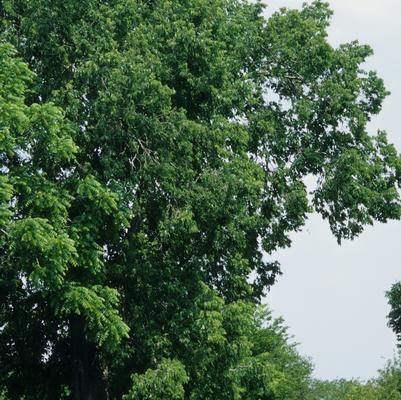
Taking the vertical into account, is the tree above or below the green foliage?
above

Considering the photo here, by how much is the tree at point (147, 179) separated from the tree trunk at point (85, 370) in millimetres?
43

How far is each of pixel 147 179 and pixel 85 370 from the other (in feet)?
23.3

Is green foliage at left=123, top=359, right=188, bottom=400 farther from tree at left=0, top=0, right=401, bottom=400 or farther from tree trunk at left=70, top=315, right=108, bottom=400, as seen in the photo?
tree trunk at left=70, top=315, right=108, bottom=400

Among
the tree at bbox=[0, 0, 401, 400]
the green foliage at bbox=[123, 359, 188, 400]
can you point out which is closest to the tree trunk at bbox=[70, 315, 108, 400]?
the tree at bbox=[0, 0, 401, 400]

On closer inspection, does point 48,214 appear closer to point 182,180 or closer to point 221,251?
point 182,180

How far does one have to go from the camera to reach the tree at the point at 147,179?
26062 millimetres

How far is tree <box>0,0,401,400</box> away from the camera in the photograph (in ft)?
85.5

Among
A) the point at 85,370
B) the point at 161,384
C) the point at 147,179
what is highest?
the point at 147,179

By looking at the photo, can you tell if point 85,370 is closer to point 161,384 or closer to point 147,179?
point 161,384

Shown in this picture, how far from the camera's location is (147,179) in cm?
2761

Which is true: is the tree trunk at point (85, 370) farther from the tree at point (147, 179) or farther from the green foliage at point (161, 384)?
the green foliage at point (161, 384)

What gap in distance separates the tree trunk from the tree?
43 millimetres

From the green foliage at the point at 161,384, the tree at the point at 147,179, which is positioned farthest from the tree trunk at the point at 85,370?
the green foliage at the point at 161,384

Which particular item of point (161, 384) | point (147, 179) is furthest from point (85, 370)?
point (147, 179)
